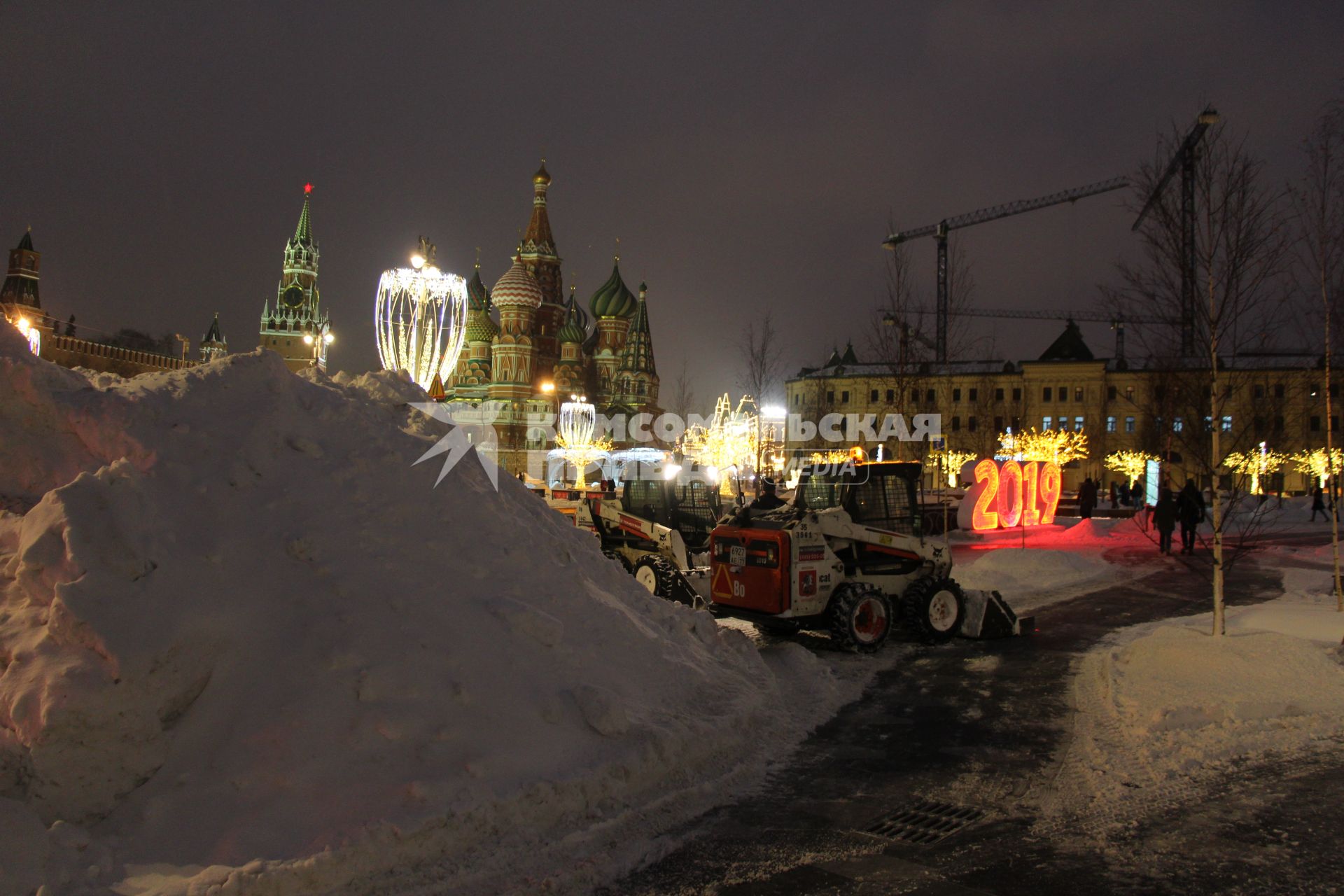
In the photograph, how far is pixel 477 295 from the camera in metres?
87.4

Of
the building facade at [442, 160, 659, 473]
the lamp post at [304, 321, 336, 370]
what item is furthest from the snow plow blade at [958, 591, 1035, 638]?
the building facade at [442, 160, 659, 473]

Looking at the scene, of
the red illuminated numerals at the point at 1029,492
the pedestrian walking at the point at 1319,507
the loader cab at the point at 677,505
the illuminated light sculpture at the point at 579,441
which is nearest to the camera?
the loader cab at the point at 677,505

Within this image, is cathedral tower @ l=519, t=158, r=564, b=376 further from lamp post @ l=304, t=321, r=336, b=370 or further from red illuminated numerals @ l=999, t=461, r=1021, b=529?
red illuminated numerals @ l=999, t=461, r=1021, b=529

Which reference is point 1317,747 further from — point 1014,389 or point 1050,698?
point 1014,389

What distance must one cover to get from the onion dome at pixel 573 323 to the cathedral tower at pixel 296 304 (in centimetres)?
4056

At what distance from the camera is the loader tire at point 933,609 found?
423 inches

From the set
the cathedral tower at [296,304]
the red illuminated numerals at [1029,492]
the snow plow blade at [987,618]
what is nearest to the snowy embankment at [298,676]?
the snow plow blade at [987,618]

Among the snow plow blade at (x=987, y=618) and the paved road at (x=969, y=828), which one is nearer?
the paved road at (x=969, y=828)

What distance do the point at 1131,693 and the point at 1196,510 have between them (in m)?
15.4

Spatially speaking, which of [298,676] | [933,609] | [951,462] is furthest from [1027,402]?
[298,676]

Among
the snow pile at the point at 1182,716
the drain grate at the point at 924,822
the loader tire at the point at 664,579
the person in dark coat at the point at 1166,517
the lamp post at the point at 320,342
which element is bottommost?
the drain grate at the point at 924,822

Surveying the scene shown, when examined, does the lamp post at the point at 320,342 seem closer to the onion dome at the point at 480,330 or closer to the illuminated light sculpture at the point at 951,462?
the onion dome at the point at 480,330

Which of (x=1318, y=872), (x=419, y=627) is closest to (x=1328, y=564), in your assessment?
(x=1318, y=872)

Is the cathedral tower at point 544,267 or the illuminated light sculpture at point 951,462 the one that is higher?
the cathedral tower at point 544,267
